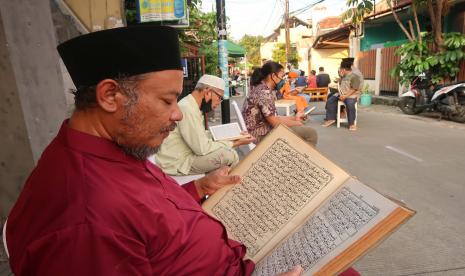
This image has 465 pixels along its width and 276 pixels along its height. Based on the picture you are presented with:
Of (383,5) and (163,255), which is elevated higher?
(383,5)

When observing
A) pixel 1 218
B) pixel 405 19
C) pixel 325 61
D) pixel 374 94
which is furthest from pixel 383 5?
pixel 1 218

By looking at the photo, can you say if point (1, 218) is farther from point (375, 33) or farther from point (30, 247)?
point (375, 33)

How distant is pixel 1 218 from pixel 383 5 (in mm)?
14826

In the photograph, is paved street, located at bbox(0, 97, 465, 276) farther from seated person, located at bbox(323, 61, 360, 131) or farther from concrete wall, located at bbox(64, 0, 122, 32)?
concrete wall, located at bbox(64, 0, 122, 32)

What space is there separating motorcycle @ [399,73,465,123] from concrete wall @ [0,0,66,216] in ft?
26.8

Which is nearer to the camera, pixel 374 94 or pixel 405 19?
pixel 405 19

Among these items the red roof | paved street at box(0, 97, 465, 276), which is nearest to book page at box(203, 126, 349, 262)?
paved street at box(0, 97, 465, 276)

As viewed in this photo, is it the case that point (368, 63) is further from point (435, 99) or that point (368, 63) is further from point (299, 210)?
point (299, 210)

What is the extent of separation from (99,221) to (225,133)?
2.53 metres

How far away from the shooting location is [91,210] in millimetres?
861

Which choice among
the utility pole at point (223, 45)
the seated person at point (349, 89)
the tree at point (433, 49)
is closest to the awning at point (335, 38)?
the tree at point (433, 49)

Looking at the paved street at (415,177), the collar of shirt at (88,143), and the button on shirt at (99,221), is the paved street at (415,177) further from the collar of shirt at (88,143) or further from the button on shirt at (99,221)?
the collar of shirt at (88,143)

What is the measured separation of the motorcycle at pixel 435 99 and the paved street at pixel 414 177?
27cm

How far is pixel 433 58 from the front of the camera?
30.0 ft
